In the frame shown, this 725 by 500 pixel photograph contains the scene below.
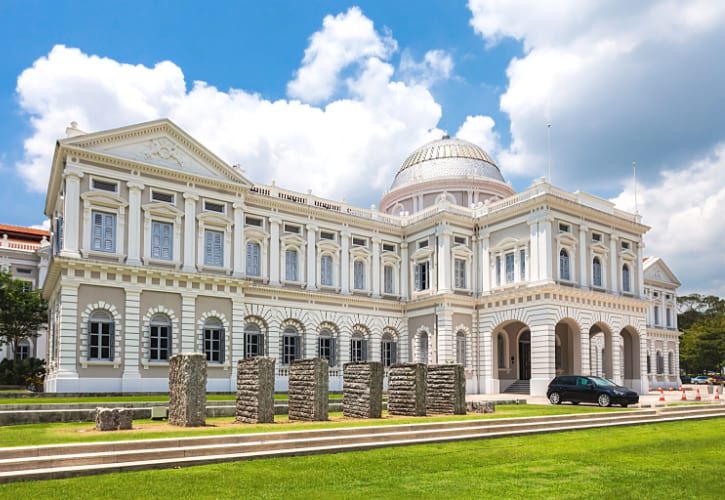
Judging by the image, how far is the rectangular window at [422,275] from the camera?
143ft

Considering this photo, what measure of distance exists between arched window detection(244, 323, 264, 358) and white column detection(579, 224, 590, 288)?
Result: 20110mm

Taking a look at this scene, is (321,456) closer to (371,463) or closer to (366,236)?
(371,463)

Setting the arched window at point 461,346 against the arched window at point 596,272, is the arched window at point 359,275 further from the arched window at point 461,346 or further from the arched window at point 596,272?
the arched window at point 596,272

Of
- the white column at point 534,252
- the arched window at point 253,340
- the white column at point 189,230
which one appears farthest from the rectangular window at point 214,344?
the white column at point 534,252

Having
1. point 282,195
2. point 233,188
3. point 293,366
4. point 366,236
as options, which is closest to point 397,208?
point 366,236

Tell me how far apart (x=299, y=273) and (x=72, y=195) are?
47.1 ft

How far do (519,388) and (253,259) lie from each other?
63.6 ft

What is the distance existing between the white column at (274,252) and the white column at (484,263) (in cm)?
1373

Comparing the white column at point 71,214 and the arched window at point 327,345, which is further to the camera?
the arched window at point 327,345

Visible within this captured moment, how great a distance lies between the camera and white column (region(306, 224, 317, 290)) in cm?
4069

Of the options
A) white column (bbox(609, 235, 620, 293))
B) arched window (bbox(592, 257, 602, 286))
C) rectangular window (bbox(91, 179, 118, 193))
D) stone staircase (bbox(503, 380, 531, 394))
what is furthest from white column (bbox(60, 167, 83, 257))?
white column (bbox(609, 235, 620, 293))

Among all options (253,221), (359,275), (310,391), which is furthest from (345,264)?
(310,391)

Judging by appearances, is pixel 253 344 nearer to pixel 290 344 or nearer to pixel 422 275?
pixel 290 344

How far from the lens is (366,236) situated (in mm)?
43812
